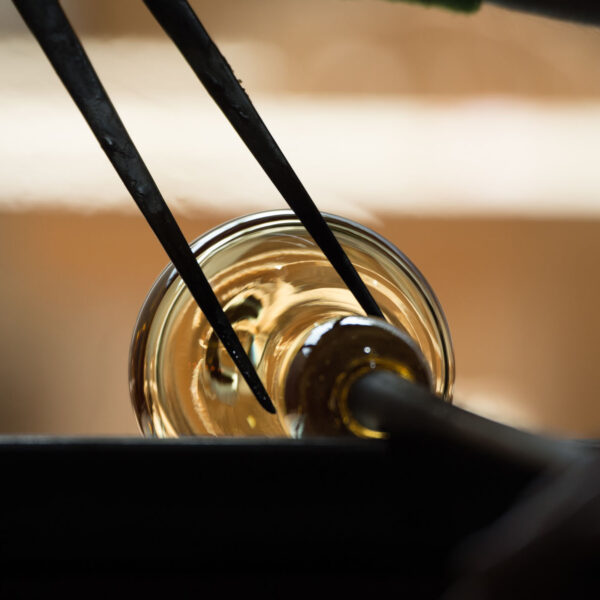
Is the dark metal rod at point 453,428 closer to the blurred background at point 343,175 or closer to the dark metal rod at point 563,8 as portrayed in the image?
the dark metal rod at point 563,8

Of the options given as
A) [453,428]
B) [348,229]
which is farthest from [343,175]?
[453,428]

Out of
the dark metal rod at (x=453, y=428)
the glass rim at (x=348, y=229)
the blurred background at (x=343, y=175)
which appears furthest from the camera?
the blurred background at (x=343, y=175)

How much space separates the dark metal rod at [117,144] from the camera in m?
0.12

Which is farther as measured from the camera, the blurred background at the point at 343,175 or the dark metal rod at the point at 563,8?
the blurred background at the point at 343,175

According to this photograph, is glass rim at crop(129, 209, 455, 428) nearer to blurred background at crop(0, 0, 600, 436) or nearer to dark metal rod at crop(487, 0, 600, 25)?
dark metal rod at crop(487, 0, 600, 25)

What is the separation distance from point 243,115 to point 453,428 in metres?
0.09

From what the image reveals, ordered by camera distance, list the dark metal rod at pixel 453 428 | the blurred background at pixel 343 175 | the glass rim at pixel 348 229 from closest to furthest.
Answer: the dark metal rod at pixel 453 428
the glass rim at pixel 348 229
the blurred background at pixel 343 175

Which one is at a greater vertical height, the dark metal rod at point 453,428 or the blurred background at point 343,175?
the blurred background at point 343,175

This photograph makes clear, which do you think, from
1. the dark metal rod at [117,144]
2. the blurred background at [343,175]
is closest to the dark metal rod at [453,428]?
the dark metal rod at [117,144]

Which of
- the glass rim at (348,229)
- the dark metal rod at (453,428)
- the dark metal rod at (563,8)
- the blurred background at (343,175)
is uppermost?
the blurred background at (343,175)

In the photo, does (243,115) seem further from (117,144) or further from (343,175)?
(343,175)

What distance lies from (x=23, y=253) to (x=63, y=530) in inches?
27.4

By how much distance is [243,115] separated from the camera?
0.47 ft

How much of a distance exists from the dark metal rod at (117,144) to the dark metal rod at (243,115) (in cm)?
2
